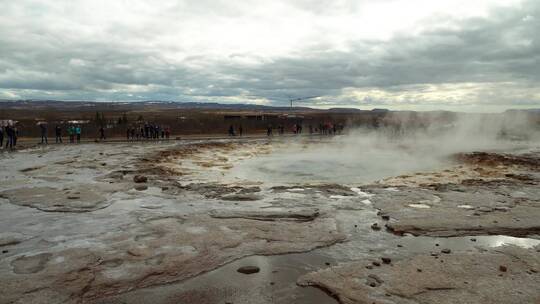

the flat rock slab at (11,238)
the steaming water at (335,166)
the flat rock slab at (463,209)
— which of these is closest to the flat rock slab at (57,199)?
the flat rock slab at (11,238)

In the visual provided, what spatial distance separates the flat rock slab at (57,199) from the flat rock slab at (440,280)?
18.6ft

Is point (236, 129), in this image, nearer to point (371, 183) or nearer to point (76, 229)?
point (371, 183)

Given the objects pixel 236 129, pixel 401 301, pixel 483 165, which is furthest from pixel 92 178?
pixel 236 129

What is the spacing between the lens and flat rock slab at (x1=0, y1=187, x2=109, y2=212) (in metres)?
8.63

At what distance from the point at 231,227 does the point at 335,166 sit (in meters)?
9.73

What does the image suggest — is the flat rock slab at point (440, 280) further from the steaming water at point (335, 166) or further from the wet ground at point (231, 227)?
the steaming water at point (335, 166)

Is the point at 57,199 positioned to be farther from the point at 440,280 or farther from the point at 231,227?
the point at 440,280

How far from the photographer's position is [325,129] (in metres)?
40.2

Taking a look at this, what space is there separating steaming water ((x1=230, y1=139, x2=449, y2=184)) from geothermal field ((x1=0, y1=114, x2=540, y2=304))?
238 millimetres

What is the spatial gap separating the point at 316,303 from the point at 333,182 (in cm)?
806

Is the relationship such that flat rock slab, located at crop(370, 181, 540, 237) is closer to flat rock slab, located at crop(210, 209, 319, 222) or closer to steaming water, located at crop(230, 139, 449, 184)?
flat rock slab, located at crop(210, 209, 319, 222)

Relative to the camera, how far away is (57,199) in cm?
934

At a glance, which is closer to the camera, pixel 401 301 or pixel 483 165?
pixel 401 301

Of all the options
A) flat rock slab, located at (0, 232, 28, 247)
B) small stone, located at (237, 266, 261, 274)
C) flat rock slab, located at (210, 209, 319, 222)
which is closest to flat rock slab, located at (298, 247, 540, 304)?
small stone, located at (237, 266, 261, 274)
